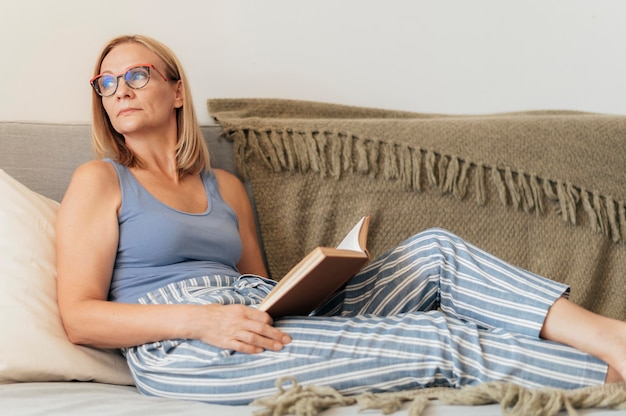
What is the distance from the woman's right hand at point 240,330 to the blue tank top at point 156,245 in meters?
0.20

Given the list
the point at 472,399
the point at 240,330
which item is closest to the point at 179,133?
the point at 240,330

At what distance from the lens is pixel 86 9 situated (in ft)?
5.86

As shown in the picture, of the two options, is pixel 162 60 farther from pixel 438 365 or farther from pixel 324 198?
pixel 438 365

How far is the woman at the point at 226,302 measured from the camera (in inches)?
45.1

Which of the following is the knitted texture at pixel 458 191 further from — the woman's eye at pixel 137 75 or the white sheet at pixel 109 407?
the white sheet at pixel 109 407

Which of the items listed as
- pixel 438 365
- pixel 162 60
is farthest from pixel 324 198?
pixel 438 365

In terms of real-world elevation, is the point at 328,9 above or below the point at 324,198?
above

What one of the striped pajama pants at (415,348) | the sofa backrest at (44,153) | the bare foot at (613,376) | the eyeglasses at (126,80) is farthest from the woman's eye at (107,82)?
the bare foot at (613,376)

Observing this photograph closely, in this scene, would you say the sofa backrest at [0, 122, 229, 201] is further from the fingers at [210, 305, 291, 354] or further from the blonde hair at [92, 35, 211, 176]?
the fingers at [210, 305, 291, 354]

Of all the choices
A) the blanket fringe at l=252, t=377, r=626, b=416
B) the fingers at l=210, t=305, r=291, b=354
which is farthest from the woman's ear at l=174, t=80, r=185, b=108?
the blanket fringe at l=252, t=377, r=626, b=416

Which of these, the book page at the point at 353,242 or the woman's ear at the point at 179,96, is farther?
the woman's ear at the point at 179,96

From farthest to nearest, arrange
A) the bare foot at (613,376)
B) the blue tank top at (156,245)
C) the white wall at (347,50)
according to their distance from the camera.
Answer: the white wall at (347,50) → the blue tank top at (156,245) → the bare foot at (613,376)

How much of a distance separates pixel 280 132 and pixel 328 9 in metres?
0.50

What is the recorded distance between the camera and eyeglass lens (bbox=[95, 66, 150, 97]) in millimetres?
1513
